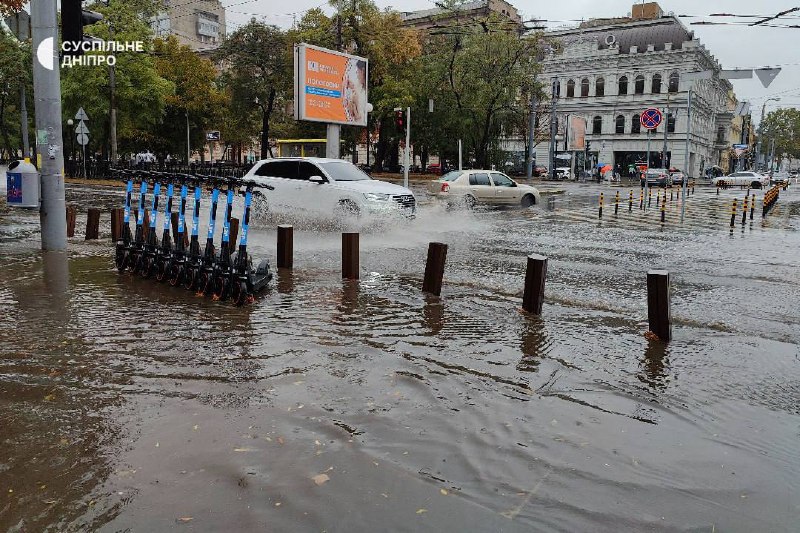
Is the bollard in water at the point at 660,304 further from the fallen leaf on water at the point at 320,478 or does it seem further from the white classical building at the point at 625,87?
the white classical building at the point at 625,87

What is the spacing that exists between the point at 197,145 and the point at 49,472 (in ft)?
184

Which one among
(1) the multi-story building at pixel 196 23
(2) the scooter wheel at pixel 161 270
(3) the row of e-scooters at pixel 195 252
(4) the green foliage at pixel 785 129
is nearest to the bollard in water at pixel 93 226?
(3) the row of e-scooters at pixel 195 252

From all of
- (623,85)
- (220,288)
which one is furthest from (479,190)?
(623,85)

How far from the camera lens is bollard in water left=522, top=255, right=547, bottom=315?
7832 mm

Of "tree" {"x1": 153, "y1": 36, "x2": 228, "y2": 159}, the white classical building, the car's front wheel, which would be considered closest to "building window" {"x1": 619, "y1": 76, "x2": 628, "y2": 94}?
the white classical building

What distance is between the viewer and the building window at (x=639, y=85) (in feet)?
234

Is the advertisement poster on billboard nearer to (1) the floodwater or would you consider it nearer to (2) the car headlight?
(2) the car headlight

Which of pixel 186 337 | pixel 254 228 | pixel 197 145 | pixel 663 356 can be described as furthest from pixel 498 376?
pixel 197 145

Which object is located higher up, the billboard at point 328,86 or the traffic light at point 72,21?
the billboard at point 328,86

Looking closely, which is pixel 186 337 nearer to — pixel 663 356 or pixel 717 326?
pixel 663 356

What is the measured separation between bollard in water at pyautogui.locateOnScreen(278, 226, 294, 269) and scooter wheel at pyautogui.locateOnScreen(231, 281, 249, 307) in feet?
8.99

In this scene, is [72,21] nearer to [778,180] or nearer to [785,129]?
[778,180]

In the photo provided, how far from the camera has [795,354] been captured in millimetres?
6512

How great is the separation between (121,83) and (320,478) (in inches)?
1607
